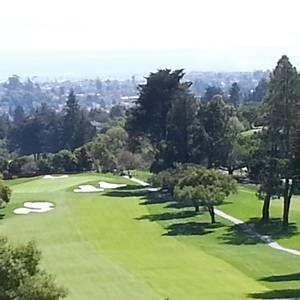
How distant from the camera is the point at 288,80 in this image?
160 feet

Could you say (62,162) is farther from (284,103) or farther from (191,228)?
(284,103)

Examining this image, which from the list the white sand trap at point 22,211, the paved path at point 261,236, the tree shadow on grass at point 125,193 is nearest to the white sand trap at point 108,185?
the tree shadow on grass at point 125,193

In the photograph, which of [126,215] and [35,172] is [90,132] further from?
[126,215]

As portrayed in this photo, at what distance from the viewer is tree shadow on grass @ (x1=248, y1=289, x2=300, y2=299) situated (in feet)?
98.1

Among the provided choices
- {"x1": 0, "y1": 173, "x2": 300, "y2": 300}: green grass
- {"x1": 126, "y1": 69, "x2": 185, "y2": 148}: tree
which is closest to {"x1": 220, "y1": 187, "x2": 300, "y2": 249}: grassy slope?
{"x1": 0, "y1": 173, "x2": 300, "y2": 300}: green grass

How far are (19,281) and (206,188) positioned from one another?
107 feet

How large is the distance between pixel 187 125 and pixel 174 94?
6.73 metres

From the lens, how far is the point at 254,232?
47.2m

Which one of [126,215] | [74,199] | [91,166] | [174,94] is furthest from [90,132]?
[126,215]

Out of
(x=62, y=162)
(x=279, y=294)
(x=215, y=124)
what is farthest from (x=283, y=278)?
(x=62, y=162)

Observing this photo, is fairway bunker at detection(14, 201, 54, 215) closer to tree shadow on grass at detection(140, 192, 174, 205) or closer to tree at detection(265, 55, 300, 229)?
tree shadow on grass at detection(140, 192, 174, 205)

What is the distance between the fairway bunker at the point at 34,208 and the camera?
57.6m

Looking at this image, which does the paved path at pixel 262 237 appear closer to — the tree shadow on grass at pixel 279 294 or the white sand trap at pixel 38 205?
the tree shadow on grass at pixel 279 294

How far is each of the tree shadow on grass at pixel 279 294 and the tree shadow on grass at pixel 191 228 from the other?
16.1 m
